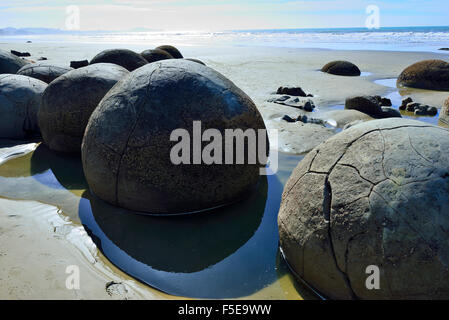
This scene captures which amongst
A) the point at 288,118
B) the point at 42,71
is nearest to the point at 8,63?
the point at 42,71

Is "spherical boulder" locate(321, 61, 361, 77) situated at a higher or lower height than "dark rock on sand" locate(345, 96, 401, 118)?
higher

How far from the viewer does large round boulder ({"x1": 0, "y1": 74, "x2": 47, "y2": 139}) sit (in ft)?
21.7

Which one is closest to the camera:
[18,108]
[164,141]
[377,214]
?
[377,214]

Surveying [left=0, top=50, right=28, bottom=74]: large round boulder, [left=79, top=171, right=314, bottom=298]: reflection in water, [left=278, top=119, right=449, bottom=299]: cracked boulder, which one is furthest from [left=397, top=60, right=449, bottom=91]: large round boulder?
[left=0, top=50, right=28, bottom=74]: large round boulder

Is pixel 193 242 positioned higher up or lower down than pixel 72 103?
lower down

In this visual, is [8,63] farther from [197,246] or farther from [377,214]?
[377,214]

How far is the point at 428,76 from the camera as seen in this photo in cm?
1262

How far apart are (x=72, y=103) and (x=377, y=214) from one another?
4760 millimetres

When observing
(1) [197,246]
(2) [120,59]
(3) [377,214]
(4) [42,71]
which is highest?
(2) [120,59]

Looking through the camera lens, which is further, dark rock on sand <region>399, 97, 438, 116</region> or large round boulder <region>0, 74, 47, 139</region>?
dark rock on sand <region>399, 97, 438, 116</region>

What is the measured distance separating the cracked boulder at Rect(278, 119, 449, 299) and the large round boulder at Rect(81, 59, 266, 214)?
1142 millimetres

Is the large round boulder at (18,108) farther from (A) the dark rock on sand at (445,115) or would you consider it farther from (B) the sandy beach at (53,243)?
(A) the dark rock on sand at (445,115)

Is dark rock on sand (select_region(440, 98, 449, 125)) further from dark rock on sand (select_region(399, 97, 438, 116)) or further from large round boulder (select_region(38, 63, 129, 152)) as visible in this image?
large round boulder (select_region(38, 63, 129, 152))
